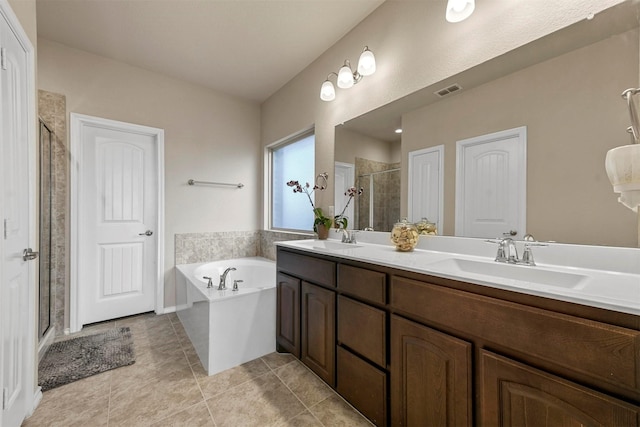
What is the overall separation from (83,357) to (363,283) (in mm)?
2119

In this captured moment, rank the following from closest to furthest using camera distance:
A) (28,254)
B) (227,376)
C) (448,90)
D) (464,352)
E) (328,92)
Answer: (464,352) < (28,254) < (448,90) < (227,376) < (328,92)

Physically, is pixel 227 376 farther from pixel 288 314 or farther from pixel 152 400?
pixel 288 314

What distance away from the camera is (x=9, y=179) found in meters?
1.12

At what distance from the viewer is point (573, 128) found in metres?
1.06

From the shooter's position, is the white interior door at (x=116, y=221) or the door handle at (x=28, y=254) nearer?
the door handle at (x=28, y=254)

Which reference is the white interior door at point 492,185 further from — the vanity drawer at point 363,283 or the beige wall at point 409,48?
the vanity drawer at point 363,283

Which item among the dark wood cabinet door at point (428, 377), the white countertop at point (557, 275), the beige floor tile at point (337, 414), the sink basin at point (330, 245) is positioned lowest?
the beige floor tile at point (337, 414)

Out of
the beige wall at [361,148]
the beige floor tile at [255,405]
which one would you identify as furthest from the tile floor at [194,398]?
the beige wall at [361,148]

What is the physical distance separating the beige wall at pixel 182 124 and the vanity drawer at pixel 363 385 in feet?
7.15

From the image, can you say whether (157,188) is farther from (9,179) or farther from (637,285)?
(637,285)

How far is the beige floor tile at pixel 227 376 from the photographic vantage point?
157 centimetres

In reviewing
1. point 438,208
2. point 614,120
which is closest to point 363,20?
point 438,208

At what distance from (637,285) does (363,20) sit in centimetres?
214

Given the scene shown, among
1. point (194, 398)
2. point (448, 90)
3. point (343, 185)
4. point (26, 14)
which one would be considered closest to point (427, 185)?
point (448, 90)
